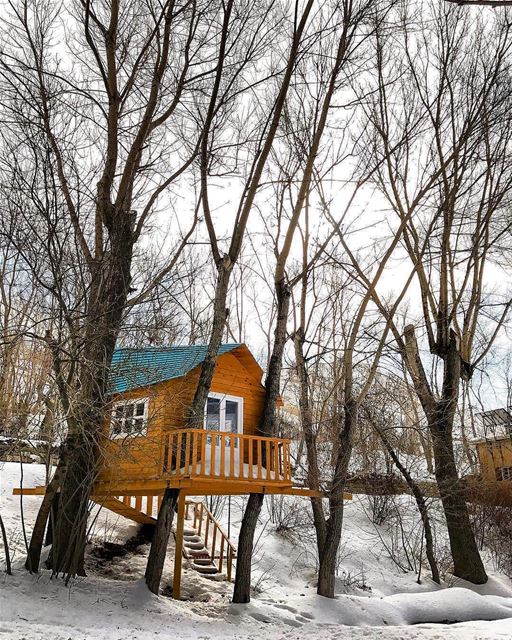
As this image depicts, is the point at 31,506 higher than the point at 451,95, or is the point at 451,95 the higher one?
the point at 451,95

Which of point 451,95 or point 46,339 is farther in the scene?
point 451,95

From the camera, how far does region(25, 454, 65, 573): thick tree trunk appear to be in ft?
26.7

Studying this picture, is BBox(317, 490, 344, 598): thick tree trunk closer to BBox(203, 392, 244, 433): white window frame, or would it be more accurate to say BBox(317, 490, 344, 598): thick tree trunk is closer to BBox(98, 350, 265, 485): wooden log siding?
BBox(98, 350, 265, 485): wooden log siding

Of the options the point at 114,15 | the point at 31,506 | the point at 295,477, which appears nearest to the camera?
the point at 114,15

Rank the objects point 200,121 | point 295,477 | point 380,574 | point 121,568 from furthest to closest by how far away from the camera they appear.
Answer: point 295,477
point 380,574
point 200,121
point 121,568

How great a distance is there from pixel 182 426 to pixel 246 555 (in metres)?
2.51

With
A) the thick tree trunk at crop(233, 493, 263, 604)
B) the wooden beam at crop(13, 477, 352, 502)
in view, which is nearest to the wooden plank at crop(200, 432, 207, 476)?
the wooden beam at crop(13, 477, 352, 502)

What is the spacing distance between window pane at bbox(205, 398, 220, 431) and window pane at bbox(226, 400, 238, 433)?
0.24 metres

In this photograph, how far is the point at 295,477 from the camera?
18453 millimetres

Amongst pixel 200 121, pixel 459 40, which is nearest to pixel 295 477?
pixel 200 121

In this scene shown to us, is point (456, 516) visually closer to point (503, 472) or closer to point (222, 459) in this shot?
point (222, 459)

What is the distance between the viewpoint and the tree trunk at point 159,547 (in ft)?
28.5

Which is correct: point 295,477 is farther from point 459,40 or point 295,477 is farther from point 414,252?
point 459,40

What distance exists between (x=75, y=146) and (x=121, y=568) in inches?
300
